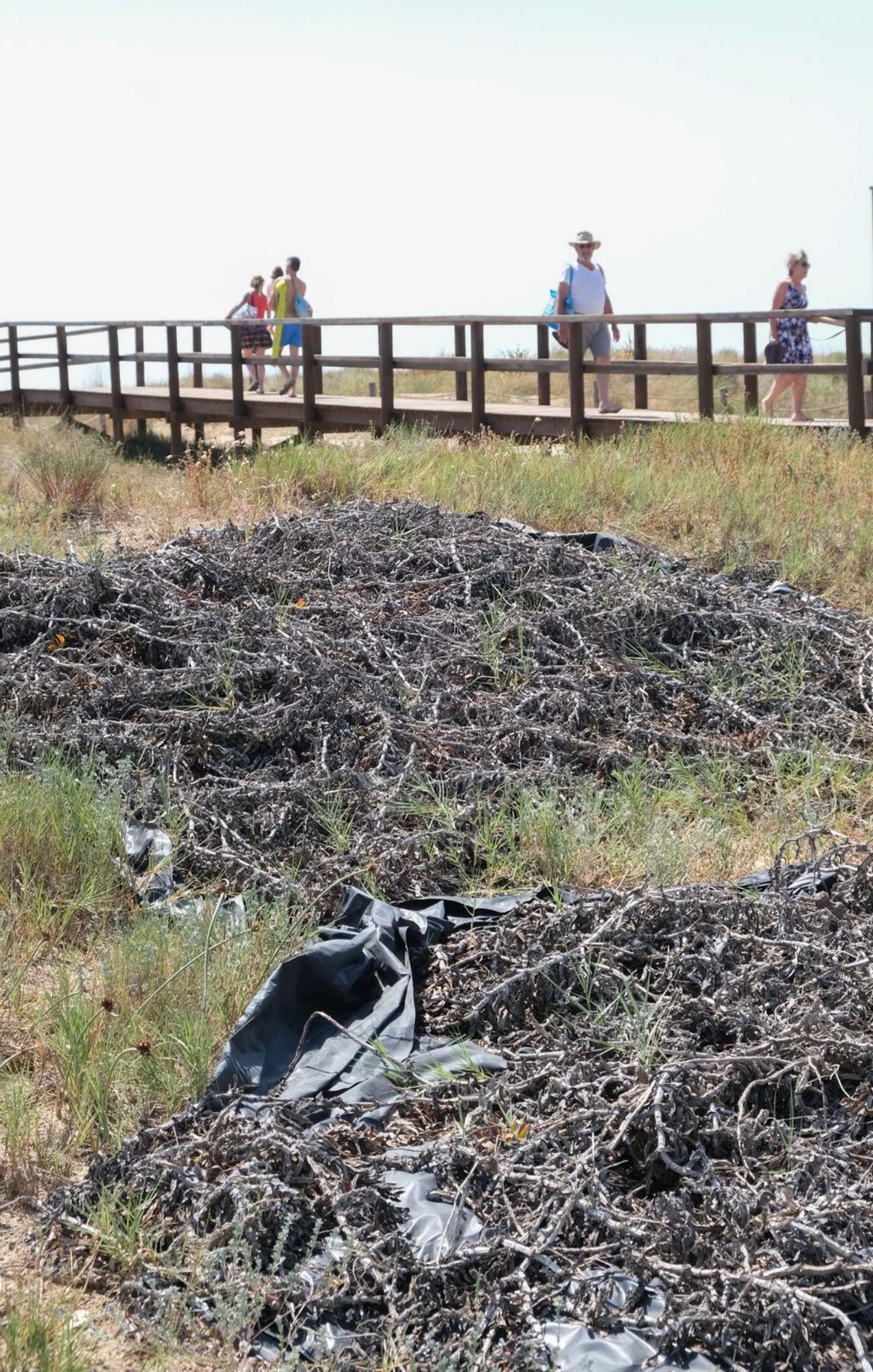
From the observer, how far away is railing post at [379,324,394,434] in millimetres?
13367

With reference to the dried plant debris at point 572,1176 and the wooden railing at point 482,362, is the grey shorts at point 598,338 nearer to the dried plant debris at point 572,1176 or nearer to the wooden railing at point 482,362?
the wooden railing at point 482,362

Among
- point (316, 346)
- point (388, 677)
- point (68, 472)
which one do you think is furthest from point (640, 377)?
point (388, 677)

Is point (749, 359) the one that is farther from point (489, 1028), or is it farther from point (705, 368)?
point (489, 1028)

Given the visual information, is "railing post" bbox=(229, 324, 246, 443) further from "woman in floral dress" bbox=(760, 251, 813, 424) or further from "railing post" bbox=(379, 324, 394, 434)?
"woman in floral dress" bbox=(760, 251, 813, 424)

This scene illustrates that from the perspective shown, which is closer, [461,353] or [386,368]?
[386,368]

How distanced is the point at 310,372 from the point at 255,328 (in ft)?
7.66

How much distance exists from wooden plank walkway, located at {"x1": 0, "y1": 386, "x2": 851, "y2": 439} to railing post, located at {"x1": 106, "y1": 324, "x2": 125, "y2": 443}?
0.12 feet

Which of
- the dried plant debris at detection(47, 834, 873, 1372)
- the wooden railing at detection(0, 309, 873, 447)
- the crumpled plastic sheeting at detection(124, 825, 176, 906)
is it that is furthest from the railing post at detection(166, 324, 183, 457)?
the dried plant debris at detection(47, 834, 873, 1372)

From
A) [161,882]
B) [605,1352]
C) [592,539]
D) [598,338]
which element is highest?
[598,338]

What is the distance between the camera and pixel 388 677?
5.78m

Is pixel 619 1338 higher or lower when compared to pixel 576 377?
lower

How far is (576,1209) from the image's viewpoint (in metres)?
2.72

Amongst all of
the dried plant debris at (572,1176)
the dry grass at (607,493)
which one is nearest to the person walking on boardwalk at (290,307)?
the dry grass at (607,493)

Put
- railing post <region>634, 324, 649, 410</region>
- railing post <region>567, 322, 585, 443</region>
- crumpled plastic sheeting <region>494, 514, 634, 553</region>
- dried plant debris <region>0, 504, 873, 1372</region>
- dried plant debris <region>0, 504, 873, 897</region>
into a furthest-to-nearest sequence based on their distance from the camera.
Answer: railing post <region>634, 324, 649, 410</region>
railing post <region>567, 322, 585, 443</region>
crumpled plastic sheeting <region>494, 514, 634, 553</region>
dried plant debris <region>0, 504, 873, 897</region>
dried plant debris <region>0, 504, 873, 1372</region>
